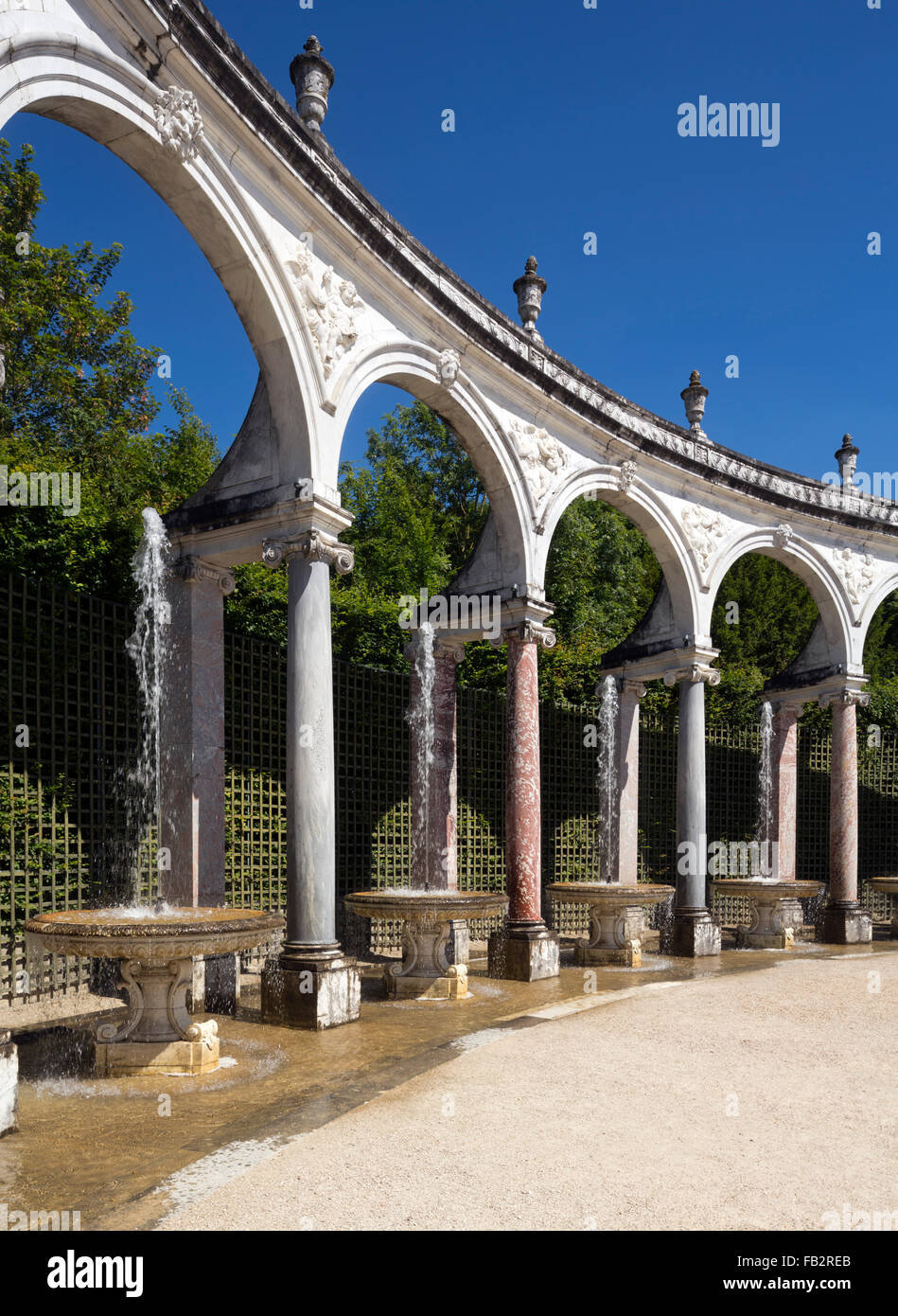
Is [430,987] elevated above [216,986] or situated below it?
below

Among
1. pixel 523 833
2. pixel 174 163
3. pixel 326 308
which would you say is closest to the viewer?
pixel 174 163

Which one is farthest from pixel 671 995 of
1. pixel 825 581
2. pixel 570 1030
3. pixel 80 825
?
pixel 825 581

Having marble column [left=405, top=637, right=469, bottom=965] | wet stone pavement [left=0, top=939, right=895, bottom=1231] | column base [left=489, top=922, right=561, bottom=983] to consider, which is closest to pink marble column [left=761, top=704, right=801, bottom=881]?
marble column [left=405, top=637, right=469, bottom=965]

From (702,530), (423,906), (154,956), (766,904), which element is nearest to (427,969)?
(423,906)

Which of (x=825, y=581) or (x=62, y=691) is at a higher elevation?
(x=825, y=581)

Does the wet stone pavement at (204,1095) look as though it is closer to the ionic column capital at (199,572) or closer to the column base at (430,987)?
the column base at (430,987)

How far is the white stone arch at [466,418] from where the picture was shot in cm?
1006

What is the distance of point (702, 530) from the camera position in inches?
615

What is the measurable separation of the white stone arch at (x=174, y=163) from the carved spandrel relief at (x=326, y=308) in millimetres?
190

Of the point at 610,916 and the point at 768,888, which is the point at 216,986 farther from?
the point at 768,888

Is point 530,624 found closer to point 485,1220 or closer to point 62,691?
point 62,691

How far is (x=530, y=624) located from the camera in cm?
1245

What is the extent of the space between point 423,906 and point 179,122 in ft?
22.5
